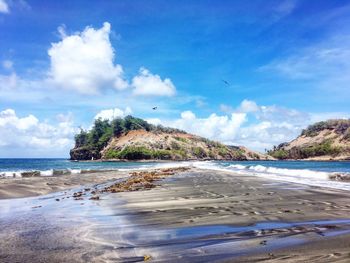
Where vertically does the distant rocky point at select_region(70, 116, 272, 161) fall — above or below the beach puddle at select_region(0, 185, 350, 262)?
above

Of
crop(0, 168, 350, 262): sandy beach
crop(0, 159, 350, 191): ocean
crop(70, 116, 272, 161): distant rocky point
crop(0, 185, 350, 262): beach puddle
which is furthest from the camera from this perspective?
crop(70, 116, 272, 161): distant rocky point

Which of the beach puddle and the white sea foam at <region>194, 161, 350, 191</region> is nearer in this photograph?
the beach puddle

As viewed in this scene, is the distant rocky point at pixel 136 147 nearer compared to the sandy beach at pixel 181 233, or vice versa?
the sandy beach at pixel 181 233

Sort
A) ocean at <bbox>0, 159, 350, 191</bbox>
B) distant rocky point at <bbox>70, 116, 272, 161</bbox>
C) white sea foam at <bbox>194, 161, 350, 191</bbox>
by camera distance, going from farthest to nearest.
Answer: distant rocky point at <bbox>70, 116, 272, 161</bbox> < ocean at <bbox>0, 159, 350, 191</bbox> < white sea foam at <bbox>194, 161, 350, 191</bbox>

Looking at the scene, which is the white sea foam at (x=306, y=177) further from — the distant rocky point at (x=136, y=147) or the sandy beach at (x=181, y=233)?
the distant rocky point at (x=136, y=147)

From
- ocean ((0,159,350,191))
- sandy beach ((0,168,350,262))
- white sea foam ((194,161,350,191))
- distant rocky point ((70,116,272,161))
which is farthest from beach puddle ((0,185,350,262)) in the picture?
distant rocky point ((70,116,272,161))

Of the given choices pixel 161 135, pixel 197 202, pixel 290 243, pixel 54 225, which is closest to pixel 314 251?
pixel 290 243

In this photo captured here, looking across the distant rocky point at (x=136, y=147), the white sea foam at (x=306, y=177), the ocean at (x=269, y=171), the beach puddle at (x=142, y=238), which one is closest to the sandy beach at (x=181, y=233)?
the beach puddle at (x=142, y=238)

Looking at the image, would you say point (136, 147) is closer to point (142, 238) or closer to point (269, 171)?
point (269, 171)

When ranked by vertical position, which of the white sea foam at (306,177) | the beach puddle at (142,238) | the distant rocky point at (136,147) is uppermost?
the distant rocky point at (136,147)

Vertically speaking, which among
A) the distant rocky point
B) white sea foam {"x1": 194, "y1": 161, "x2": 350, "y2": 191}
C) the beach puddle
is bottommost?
the beach puddle

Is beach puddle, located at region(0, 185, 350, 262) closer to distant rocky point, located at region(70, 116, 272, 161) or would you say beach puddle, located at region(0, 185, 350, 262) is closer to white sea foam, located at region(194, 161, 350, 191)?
white sea foam, located at region(194, 161, 350, 191)

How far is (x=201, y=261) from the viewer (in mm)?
6293

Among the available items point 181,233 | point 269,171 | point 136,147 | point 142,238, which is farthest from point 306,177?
point 136,147
